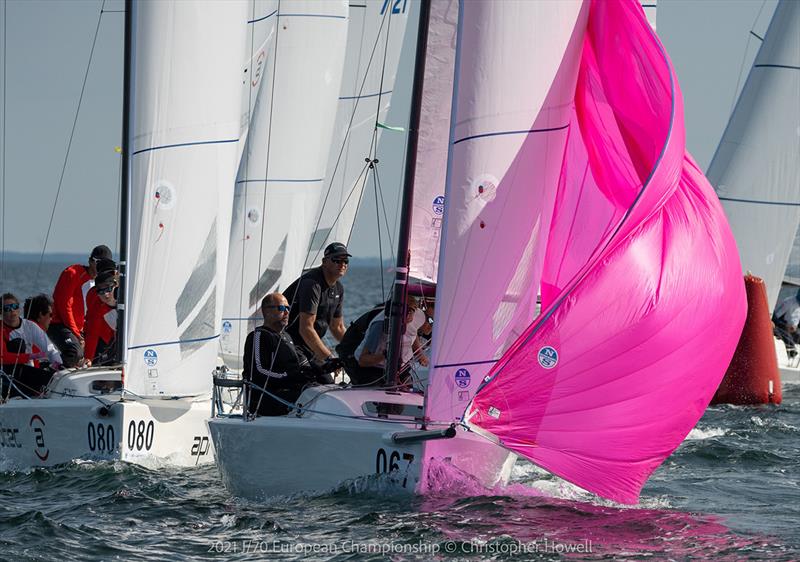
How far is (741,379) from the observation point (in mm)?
14055

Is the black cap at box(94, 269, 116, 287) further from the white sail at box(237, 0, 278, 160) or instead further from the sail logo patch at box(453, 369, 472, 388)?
the sail logo patch at box(453, 369, 472, 388)

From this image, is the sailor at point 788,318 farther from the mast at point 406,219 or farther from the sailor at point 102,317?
the mast at point 406,219

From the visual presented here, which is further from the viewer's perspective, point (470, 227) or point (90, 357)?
point (90, 357)

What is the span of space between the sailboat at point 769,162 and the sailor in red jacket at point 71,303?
8.97m

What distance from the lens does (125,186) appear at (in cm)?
975

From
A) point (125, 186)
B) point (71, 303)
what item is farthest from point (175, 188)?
point (71, 303)

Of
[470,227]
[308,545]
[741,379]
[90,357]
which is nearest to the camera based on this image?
[308,545]

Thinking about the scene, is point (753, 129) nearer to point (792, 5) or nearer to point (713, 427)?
point (792, 5)

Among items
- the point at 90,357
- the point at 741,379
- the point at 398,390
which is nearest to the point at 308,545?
the point at 398,390

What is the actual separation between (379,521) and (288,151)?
7435 mm

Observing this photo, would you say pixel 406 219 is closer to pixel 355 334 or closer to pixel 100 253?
pixel 355 334

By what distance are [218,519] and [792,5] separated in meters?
12.9

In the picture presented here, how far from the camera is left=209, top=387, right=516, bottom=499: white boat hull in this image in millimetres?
7285

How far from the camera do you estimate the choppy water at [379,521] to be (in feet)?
22.1
